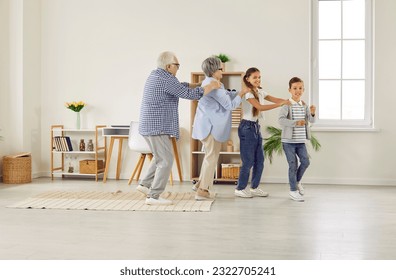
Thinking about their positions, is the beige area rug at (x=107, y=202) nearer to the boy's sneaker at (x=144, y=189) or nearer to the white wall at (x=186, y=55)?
the boy's sneaker at (x=144, y=189)

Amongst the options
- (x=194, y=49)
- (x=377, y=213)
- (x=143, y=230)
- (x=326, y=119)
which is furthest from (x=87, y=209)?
(x=326, y=119)

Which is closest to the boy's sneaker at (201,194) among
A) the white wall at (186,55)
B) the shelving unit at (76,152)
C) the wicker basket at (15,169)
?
the white wall at (186,55)

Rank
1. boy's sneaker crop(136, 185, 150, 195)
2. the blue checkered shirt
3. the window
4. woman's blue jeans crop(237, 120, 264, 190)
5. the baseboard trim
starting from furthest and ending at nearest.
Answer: the window → the baseboard trim → woman's blue jeans crop(237, 120, 264, 190) → boy's sneaker crop(136, 185, 150, 195) → the blue checkered shirt

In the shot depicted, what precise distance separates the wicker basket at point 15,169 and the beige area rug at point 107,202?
113 centimetres

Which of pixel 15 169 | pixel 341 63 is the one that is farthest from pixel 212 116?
pixel 15 169

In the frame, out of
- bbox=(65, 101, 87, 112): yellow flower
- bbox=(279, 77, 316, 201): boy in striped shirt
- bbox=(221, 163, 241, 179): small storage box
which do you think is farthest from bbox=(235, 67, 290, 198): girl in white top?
bbox=(65, 101, 87, 112): yellow flower

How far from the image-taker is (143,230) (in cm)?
391

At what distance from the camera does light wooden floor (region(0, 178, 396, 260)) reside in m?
3.25

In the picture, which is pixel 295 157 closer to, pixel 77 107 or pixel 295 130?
pixel 295 130

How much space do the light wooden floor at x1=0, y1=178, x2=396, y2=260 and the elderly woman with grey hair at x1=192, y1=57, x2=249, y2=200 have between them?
42 cm

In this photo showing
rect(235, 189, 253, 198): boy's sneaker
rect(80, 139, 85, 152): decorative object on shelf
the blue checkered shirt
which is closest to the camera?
the blue checkered shirt

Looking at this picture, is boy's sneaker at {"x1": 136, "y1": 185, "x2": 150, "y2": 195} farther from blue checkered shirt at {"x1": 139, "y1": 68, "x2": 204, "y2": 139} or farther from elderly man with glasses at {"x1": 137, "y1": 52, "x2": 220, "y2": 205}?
blue checkered shirt at {"x1": 139, "y1": 68, "x2": 204, "y2": 139}

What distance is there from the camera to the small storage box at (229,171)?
260 inches

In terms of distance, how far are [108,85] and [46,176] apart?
1582mm
